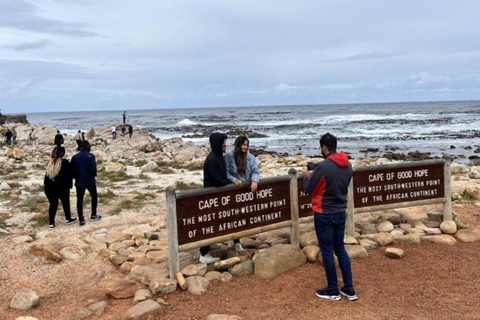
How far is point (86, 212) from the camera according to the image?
995cm

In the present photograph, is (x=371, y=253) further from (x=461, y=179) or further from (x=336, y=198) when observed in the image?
(x=461, y=179)

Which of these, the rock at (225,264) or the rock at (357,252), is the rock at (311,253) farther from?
the rock at (225,264)

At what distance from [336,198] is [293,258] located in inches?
57.5

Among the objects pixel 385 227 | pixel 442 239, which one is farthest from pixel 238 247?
pixel 442 239

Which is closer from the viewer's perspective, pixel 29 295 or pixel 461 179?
pixel 29 295

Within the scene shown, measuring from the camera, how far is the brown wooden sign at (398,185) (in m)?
6.80

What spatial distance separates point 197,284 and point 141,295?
651 millimetres

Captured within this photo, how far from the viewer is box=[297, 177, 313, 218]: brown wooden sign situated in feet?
21.1

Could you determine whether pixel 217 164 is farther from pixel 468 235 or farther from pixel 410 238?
pixel 468 235

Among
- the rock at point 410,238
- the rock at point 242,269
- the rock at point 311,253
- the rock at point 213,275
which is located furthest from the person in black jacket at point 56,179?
the rock at point 410,238

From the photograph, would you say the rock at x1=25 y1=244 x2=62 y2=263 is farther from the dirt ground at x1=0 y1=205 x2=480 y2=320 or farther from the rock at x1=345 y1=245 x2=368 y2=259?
the rock at x1=345 y1=245 x2=368 y2=259

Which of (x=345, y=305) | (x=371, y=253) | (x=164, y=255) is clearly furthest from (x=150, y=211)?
(x=345, y=305)

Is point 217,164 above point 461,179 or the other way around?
above

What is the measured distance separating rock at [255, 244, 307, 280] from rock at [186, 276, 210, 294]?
0.68m
